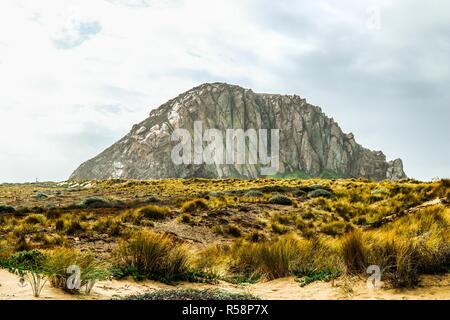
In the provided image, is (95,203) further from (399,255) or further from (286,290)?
(399,255)

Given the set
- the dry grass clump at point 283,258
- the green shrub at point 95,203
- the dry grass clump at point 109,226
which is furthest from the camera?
the green shrub at point 95,203

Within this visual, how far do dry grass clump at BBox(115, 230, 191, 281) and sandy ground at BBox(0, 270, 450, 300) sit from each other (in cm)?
45

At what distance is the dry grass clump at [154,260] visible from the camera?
11.9m

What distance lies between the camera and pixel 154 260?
12.0 metres

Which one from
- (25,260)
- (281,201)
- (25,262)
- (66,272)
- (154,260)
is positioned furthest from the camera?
(281,201)

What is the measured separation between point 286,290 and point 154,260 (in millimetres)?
3736

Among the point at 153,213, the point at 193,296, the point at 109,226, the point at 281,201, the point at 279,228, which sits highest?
the point at 281,201

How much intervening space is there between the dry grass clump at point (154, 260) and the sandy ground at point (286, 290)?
17.6 inches

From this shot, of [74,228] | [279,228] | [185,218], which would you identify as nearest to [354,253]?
[279,228]

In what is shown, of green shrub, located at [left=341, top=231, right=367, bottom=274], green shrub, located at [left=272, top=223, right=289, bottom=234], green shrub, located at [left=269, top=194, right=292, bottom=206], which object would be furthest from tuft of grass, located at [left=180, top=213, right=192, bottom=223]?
green shrub, located at [left=341, top=231, right=367, bottom=274]

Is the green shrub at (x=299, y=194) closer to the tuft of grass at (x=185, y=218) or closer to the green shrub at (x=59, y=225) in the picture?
the tuft of grass at (x=185, y=218)

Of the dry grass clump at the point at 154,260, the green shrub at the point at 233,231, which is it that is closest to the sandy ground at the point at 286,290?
the dry grass clump at the point at 154,260

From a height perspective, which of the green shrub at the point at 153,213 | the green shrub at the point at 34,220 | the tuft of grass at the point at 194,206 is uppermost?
the tuft of grass at the point at 194,206

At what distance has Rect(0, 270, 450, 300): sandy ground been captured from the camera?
27.8 feet
